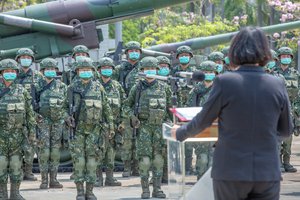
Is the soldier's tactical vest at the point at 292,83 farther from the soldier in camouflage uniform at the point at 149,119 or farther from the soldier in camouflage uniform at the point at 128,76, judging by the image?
the soldier in camouflage uniform at the point at 149,119

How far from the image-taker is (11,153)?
45.3 feet

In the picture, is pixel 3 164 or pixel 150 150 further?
pixel 150 150

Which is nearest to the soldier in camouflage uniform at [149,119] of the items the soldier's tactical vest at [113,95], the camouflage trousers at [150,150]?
the camouflage trousers at [150,150]

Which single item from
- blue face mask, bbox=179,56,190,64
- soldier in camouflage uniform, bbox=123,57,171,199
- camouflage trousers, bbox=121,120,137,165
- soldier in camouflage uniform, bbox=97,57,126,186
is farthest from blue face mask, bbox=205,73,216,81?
camouflage trousers, bbox=121,120,137,165

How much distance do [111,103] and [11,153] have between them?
2366mm

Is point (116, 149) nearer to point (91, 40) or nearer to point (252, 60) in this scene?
point (91, 40)

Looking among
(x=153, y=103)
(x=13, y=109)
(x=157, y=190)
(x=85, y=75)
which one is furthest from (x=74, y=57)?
(x=157, y=190)

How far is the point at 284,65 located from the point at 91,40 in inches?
141

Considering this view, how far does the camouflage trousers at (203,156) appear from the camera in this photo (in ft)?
25.6

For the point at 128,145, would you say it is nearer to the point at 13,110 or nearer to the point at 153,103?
the point at 153,103

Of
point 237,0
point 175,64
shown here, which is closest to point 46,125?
point 175,64

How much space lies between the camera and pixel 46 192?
1527 cm

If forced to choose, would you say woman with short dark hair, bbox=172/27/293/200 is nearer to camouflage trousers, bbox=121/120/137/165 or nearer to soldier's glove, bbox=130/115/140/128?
soldier's glove, bbox=130/115/140/128

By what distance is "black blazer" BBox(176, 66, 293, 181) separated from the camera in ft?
22.0
